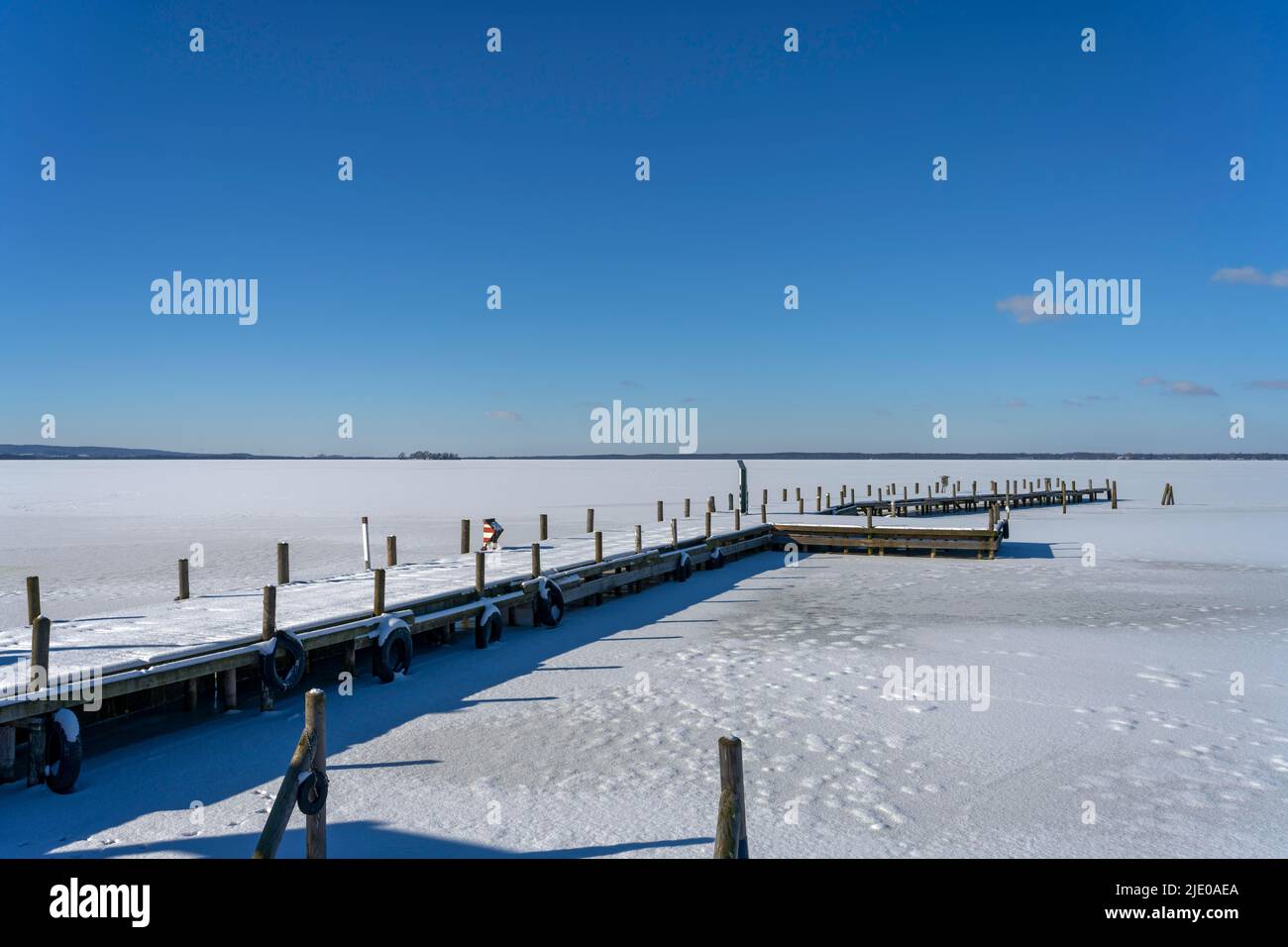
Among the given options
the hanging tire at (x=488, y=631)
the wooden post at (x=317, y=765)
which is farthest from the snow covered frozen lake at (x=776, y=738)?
the wooden post at (x=317, y=765)

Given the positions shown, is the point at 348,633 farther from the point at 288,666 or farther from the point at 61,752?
the point at 61,752

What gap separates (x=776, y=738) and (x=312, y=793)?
17.2 ft

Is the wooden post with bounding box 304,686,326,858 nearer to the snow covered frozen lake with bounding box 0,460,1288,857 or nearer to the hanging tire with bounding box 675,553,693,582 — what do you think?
the snow covered frozen lake with bounding box 0,460,1288,857

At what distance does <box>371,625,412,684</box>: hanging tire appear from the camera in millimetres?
12250

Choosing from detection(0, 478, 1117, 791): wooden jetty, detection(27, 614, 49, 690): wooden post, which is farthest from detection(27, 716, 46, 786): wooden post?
detection(27, 614, 49, 690): wooden post

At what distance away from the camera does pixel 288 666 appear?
11.1m

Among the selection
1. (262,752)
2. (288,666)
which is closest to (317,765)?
(262,752)

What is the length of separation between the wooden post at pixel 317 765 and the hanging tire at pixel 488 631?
8.45 m

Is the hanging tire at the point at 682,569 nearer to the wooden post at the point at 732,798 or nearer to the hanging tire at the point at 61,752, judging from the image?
the hanging tire at the point at 61,752

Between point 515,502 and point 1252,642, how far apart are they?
41.7 meters
